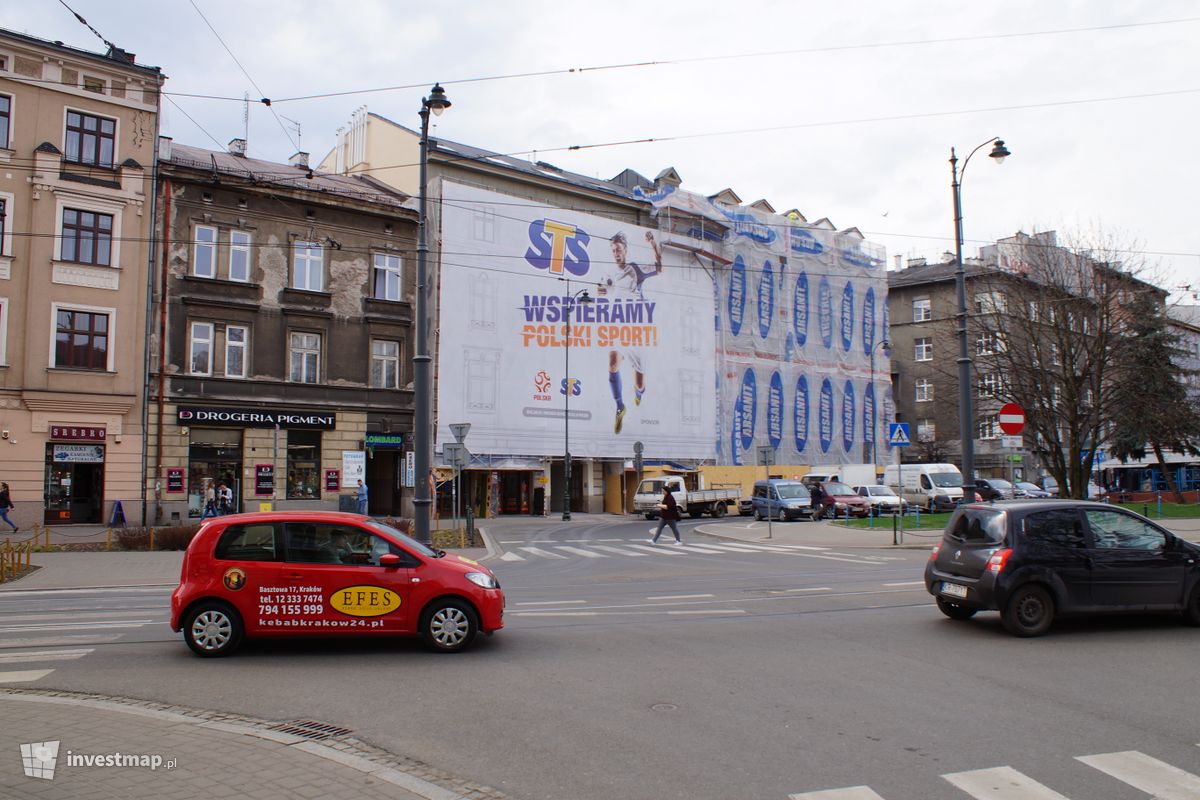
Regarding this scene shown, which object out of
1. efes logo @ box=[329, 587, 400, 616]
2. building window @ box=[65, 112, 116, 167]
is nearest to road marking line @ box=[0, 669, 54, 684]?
efes logo @ box=[329, 587, 400, 616]

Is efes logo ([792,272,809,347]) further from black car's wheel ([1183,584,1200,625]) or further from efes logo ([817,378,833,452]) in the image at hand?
black car's wheel ([1183,584,1200,625])

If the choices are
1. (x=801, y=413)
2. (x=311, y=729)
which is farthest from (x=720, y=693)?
(x=801, y=413)

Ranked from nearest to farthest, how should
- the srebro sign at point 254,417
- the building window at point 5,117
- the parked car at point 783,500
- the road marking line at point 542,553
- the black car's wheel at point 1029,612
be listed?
the black car's wheel at point 1029,612
the road marking line at point 542,553
the building window at point 5,117
the srebro sign at point 254,417
the parked car at point 783,500

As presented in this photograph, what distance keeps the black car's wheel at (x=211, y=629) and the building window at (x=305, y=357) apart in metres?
26.7

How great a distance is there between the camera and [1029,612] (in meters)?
9.62

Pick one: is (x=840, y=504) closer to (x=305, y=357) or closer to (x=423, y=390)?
(x=305, y=357)

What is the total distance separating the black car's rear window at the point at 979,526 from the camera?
988cm

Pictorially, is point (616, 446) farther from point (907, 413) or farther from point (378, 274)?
point (907, 413)

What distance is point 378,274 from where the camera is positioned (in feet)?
121

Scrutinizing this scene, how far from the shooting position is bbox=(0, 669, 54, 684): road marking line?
766 centimetres

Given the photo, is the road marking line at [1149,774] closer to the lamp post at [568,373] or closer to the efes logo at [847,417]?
the lamp post at [568,373]

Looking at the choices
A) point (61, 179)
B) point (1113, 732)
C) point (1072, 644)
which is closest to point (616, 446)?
point (61, 179)

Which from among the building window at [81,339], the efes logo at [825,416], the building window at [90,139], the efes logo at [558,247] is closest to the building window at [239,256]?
the building window at [90,139]

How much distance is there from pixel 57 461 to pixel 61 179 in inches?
368
